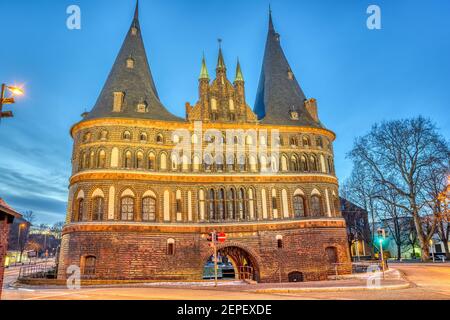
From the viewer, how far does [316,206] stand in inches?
1152

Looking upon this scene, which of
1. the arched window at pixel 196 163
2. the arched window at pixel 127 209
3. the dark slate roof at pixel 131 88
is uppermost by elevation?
the dark slate roof at pixel 131 88

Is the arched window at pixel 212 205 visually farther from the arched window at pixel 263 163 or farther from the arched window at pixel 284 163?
the arched window at pixel 284 163

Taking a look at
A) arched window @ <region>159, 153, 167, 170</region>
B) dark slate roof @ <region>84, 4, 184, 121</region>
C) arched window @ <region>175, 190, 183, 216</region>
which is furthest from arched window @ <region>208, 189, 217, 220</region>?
dark slate roof @ <region>84, 4, 184, 121</region>

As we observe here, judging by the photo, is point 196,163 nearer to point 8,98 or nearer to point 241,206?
point 241,206

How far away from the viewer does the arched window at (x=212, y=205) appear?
91.4 feet

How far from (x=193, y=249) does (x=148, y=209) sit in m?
4.57

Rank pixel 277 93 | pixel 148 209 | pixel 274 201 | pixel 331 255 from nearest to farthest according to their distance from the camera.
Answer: pixel 148 209 < pixel 331 255 < pixel 274 201 < pixel 277 93

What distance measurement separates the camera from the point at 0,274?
12.3 m

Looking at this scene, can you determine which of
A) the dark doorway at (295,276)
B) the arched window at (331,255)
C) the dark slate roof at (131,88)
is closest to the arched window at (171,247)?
the dark doorway at (295,276)

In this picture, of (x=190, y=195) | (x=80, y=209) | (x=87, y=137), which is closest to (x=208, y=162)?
(x=190, y=195)

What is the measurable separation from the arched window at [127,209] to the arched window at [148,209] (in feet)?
2.90

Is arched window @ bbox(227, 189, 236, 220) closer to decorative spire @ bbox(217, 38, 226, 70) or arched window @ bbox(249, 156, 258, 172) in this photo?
arched window @ bbox(249, 156, 258, 172)

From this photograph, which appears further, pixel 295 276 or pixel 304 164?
pixel 304 164

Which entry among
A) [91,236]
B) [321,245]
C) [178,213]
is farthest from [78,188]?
[321,245]
